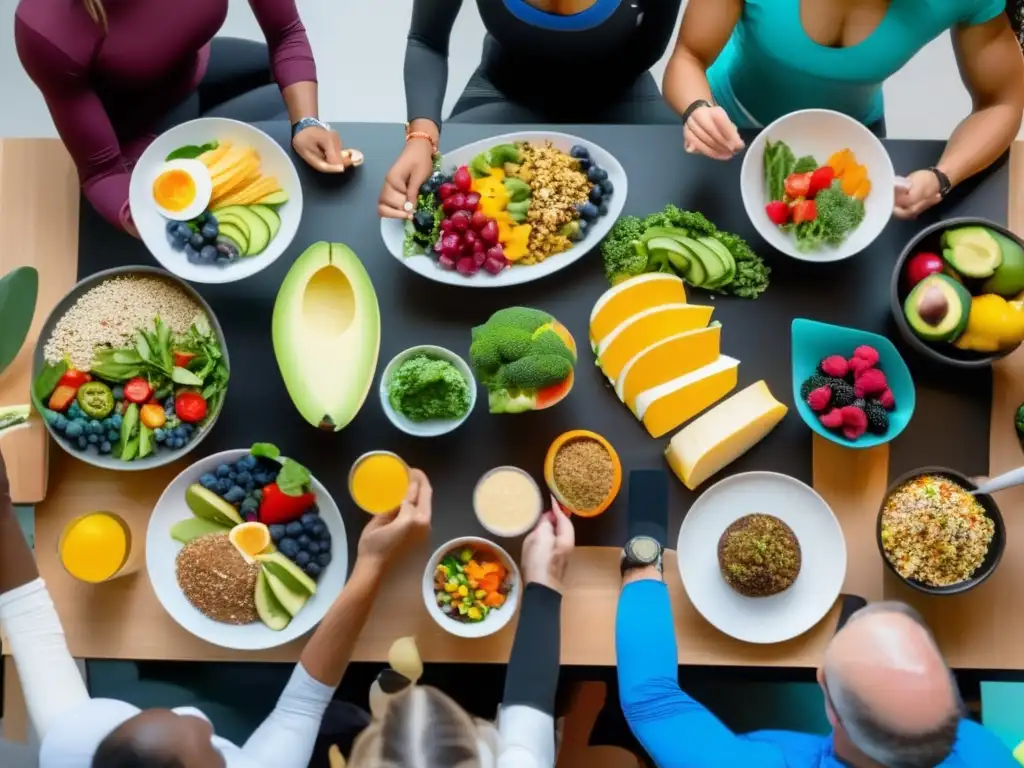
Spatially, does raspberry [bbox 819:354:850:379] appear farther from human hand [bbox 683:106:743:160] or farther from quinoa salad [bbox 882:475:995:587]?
human hand [bbox 683:106:743:160]

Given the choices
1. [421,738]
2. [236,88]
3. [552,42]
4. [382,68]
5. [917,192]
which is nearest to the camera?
[421,738]

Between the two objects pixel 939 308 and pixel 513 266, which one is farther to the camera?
pixel 513 266

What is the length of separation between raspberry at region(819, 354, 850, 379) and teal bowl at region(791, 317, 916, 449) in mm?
24

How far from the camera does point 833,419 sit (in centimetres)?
152

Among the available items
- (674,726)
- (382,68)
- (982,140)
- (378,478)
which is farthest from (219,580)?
(382,68)

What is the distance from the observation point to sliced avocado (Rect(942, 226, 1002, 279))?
1502 mm

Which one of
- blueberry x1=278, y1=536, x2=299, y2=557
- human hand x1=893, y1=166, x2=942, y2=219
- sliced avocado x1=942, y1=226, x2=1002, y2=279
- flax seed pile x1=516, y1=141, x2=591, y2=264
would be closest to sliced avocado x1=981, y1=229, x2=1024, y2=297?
sliced avocado x1=942, y1=226, x2=1002, y2=279

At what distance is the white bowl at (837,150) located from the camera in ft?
5.14

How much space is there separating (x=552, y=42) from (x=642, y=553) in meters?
1.05

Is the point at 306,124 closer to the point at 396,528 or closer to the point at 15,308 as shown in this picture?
the point at 15,308

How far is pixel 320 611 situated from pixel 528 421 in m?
0.53

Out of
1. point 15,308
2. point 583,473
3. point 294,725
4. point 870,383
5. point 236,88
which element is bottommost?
point 294,725

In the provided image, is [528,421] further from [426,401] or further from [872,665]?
[872,665]

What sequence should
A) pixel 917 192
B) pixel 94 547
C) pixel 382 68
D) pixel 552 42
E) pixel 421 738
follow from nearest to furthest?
1. pixel 421 738
2. pixel 94 547
3. pixel 917 192
4. pixel 552 42
5. pixel 382 68
